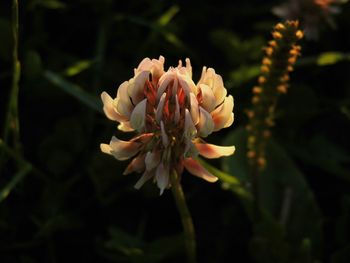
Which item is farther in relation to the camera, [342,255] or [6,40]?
[6,40]

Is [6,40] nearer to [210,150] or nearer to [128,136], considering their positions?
[128,136]

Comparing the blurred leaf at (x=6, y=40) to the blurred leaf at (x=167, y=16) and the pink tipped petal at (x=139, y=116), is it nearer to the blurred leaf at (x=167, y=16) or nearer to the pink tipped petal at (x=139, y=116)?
the blurred leaf at (x=167, y=16)

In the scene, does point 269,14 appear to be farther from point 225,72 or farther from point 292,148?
point 292,148

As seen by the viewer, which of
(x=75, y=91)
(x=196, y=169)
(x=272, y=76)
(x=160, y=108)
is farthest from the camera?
(x=75, y=91)

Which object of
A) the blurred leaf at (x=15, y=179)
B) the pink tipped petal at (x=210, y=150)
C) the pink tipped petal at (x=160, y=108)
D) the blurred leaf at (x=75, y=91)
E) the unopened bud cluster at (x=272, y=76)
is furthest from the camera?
the blurred leaf at (x=75, y=91)

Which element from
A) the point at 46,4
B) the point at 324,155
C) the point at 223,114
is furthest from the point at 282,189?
the point at 46,4

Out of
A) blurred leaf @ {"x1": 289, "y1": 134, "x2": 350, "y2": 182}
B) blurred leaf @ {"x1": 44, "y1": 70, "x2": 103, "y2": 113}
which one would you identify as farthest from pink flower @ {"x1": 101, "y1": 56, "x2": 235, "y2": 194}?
blurred leaf @ {"x1": 289, "y1": 134, "x2": 350, "y2": 182}

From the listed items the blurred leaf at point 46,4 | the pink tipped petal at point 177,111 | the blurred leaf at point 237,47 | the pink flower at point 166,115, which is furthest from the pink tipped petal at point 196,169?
the blurred leaf at point 46,4
